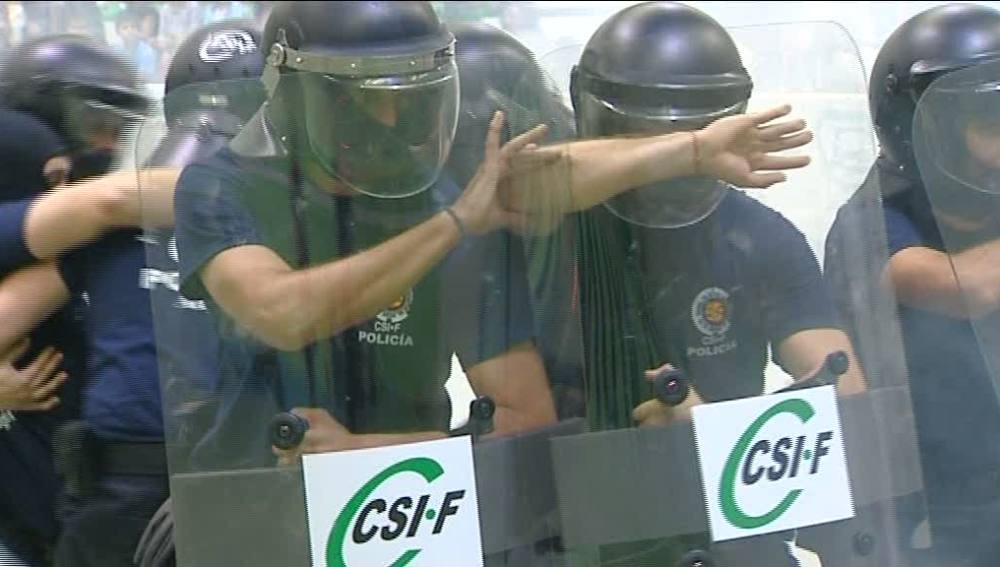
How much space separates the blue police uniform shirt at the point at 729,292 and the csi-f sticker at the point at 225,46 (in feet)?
2.18

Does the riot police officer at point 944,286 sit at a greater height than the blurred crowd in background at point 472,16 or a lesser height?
lesser

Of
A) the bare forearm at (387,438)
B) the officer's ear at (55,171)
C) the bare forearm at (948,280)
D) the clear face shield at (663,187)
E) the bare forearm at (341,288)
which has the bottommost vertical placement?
the bare forearm at (387,438)

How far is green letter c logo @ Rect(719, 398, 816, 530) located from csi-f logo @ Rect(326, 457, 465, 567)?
28 cm

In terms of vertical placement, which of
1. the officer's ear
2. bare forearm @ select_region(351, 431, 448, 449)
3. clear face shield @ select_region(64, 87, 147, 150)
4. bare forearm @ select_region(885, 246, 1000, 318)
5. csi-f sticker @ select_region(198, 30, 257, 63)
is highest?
csi-f sticker @ select_region(198, 30, 257, 63)

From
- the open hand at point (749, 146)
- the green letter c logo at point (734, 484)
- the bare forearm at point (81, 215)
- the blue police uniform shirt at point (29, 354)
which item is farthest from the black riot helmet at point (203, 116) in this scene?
the green letter c logo at point (734, 484)

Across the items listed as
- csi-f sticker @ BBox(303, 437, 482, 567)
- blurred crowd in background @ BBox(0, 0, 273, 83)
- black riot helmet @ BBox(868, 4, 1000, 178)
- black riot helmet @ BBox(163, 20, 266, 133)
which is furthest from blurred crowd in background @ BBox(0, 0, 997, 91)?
csi-f sticker @ BBox(303, 437, 482, 567)

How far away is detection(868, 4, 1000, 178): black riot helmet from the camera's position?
5.17 feet

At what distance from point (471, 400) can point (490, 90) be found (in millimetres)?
321

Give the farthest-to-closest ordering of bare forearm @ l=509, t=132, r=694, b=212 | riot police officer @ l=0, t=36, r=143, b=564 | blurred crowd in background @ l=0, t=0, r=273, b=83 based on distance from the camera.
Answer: blurred crowd in background @ l=0, t=0, r=273, b=83 < riot police officer @ l=0, t=36, r=143, b=564 < bare forearm @ l=509, t=132, r=694, b=212

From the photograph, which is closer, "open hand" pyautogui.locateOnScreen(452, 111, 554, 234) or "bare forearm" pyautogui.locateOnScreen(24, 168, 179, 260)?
"open hand" pyautogui.locateOnScreen(452, 111, 554, 234)

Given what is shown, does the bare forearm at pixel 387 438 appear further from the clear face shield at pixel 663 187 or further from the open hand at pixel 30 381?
the open hand at pixel 30 381

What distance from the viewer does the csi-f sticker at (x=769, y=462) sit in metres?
1.24

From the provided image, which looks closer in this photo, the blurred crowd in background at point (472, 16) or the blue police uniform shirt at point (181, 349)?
the blue police uniform shirt at point (181, 349)

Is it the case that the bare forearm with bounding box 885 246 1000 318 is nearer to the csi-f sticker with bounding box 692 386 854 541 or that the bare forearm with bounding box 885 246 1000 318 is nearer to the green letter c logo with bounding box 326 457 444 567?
the csi-f sticker with bounding box 692 386 854 541
